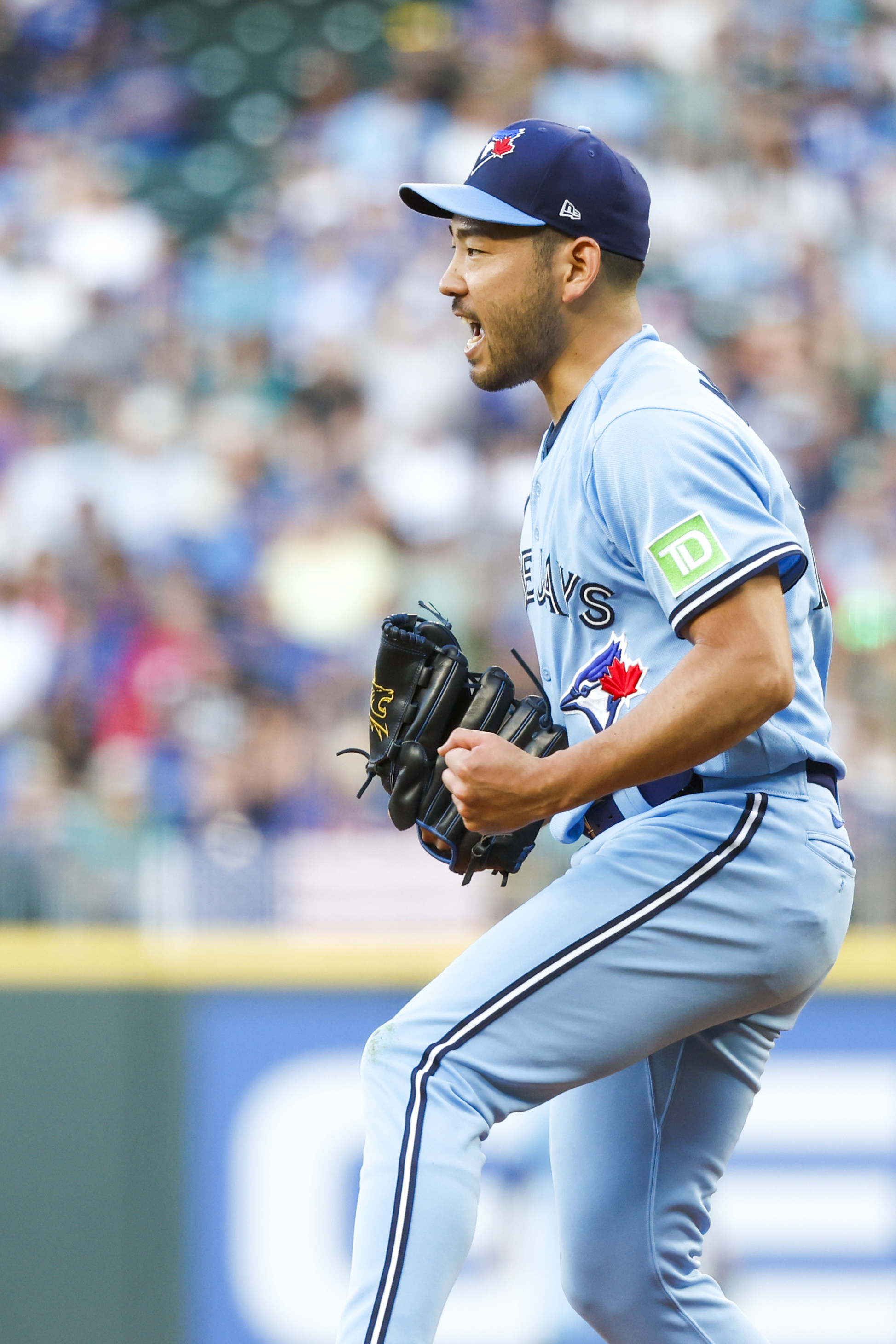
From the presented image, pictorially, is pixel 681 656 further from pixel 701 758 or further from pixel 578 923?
pixel 578 923

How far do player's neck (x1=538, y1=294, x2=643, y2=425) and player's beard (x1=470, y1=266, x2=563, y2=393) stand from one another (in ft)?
0.06

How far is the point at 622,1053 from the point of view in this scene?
7.04ft

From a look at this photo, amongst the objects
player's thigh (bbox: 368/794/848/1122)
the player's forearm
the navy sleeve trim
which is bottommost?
player's thigh (bbox: 368/794/848/1122)

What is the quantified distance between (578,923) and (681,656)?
39 centimetres

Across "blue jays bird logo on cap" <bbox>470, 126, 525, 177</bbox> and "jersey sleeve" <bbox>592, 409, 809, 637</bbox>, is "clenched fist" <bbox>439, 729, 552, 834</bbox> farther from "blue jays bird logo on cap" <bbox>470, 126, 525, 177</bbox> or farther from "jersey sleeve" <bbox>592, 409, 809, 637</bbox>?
"blue jays bird logo on cap" <bbox>470, 126, 525, 177</bbox>

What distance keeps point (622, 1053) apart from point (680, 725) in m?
0.46

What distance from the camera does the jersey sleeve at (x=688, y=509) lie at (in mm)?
2057

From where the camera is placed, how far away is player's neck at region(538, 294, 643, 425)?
2432 millimetres

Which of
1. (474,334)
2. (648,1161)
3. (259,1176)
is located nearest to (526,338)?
(474,334)

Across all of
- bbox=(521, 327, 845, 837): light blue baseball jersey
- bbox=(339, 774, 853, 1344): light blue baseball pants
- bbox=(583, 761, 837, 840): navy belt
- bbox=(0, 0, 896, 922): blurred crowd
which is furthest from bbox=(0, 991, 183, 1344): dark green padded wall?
bbox=(521, 327, 845, 837): light blue baseball jersey

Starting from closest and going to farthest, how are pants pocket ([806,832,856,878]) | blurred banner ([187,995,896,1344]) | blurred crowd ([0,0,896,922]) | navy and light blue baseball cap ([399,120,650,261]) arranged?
1. pants pocket ([806,832,856,878])
2. navy and light blue baseball cap ([399,120,650,261])
3. blurred banner ([187,995,896,1344])
4. blurred crowd ([0,0,896,922])

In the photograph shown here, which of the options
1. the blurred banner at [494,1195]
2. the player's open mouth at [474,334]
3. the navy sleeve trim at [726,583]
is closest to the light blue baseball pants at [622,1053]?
the navy sleeve trim at [726,583]

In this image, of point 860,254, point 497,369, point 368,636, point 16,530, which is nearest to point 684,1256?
point 497,369

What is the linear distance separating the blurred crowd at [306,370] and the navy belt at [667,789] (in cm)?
220
